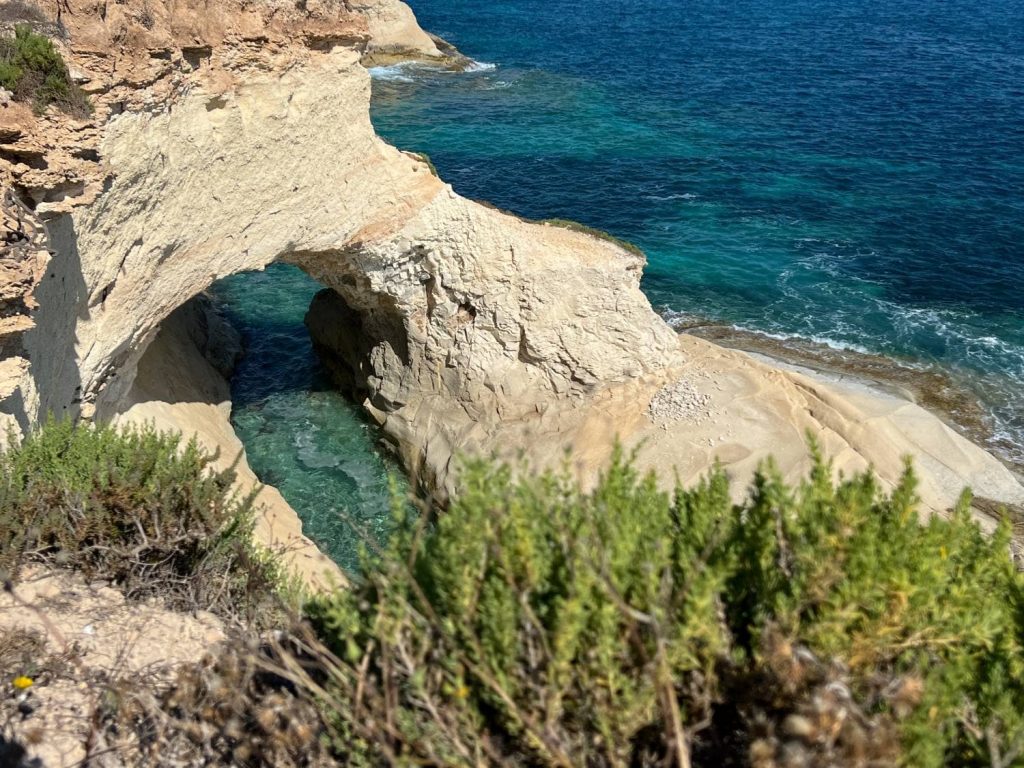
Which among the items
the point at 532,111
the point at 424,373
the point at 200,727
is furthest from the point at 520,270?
the point at 532,111

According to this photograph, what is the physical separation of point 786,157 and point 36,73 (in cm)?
3473

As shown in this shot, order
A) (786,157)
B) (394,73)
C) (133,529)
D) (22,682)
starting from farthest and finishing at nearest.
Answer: (394,73) < (786,157) < (133,529) < (22,682)

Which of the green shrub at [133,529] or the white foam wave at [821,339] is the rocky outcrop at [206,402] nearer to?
the green shrub at [133,529]

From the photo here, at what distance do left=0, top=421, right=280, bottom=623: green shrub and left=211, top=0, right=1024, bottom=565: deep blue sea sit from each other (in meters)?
10.9

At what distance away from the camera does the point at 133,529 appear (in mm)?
10109

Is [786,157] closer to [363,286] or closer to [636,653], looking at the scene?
[363,286]

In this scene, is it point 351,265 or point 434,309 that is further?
point 434,309

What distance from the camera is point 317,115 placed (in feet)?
53.6

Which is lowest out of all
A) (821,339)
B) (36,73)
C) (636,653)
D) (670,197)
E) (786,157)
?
(821,339)

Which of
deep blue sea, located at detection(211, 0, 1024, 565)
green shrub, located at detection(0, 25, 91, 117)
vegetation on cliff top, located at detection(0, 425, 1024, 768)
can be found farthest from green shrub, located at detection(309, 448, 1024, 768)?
deep blue sea, located at detection(211, 0, 1024, 565)

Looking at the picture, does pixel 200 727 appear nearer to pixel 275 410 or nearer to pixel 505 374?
pixel 505 374

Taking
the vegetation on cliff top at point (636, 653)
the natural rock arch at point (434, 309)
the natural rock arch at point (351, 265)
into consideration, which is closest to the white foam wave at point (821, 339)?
the natural rock arch at point (434, 309)

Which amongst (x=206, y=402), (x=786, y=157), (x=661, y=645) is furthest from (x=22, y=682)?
(x=786, y=157)

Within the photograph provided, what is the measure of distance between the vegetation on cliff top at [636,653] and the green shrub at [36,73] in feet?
A: 26.8
